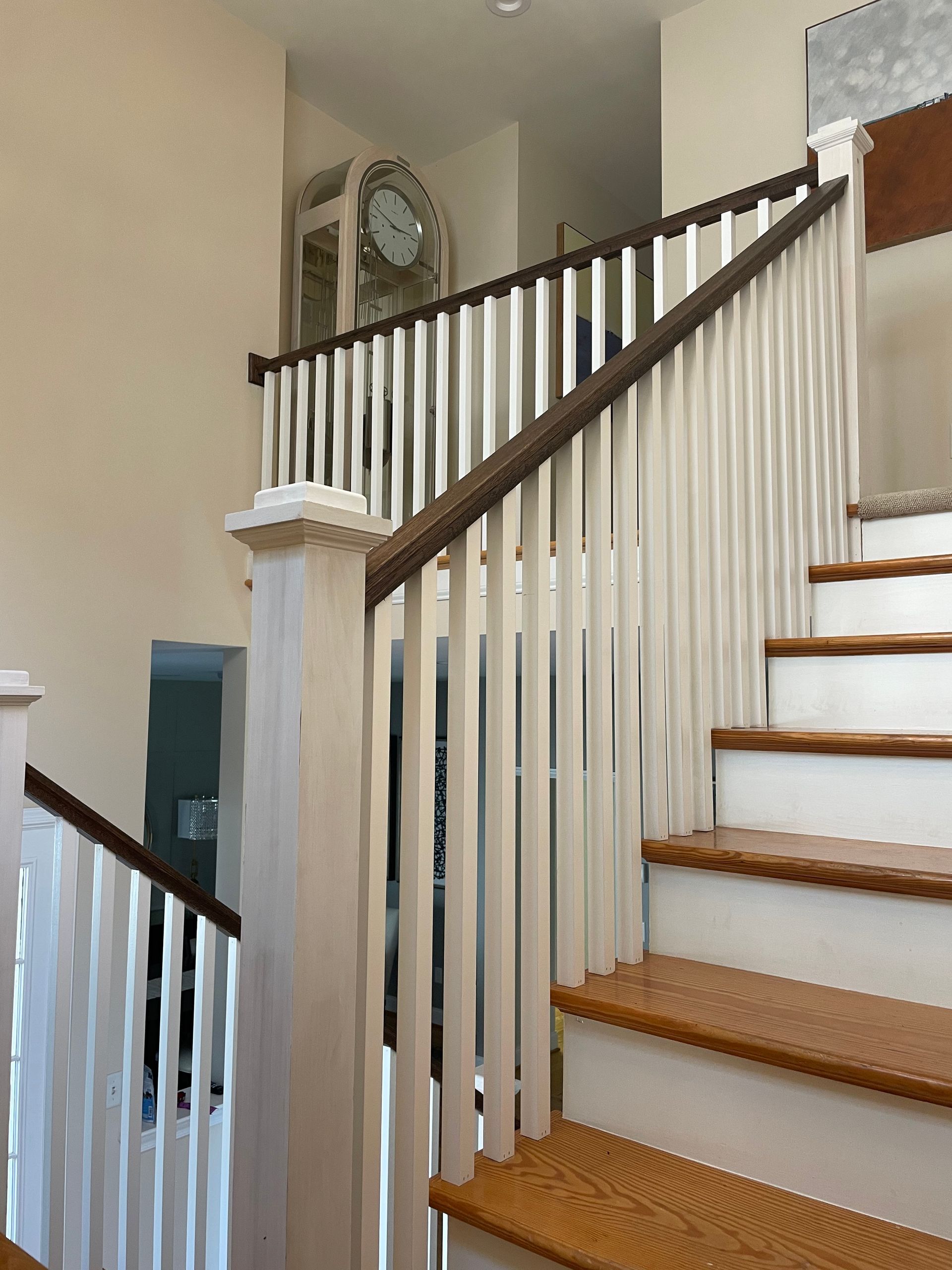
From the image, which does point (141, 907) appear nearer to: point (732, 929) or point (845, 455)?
point (732, 929)

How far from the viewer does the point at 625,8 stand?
3812 millimetres

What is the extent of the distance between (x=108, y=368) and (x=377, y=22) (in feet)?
6.56

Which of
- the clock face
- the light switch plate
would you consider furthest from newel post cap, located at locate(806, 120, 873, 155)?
the light switch plate

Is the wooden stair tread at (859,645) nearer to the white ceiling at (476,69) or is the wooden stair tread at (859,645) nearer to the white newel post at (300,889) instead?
the white newel post at (300,889)

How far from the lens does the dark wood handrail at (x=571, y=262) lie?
225cm

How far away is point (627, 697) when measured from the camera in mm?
1436

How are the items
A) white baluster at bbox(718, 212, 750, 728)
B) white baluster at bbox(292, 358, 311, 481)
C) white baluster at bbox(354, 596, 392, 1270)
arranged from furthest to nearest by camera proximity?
white baluster at bbox(292, 358, 311, 481)
white baluster at bbox(718, 212, 750, 728)
white baluster at bbox(354, 596, 392, 1270)

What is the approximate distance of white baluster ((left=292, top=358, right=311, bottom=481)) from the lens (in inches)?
135

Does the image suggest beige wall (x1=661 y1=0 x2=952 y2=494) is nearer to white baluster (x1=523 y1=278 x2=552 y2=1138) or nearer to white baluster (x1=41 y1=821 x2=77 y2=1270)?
white baluster (x1=523 y1=278 x2=552 y2=1138)

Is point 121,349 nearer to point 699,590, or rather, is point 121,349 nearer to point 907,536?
point 699,590

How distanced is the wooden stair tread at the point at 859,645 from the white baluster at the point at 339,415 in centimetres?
188

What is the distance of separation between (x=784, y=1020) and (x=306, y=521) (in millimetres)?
872

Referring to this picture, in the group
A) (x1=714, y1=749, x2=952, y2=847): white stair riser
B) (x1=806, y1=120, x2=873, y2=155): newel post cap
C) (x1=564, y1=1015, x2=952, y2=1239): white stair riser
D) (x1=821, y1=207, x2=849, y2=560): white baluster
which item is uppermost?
(x1=806, y1=120, x2=873, y2=155): newel post cap

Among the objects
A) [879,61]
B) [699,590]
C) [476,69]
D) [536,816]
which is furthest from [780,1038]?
[476,69]
